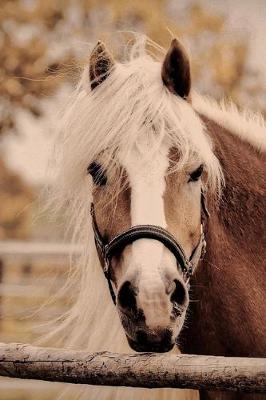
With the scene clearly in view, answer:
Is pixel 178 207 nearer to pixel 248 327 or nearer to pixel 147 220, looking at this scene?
pixel 147 220

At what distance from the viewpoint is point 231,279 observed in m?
2.57

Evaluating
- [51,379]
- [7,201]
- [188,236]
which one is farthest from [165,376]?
[7,201]

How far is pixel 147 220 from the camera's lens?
2.18m

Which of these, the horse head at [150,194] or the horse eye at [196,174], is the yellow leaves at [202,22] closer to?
the horse head at [150,194]

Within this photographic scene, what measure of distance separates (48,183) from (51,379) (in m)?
0.99

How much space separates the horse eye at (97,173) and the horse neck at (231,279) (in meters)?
0.45

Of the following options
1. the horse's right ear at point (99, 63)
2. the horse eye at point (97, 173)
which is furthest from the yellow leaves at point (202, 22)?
the horse eye at point (97, 173)

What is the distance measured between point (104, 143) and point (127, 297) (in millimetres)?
639

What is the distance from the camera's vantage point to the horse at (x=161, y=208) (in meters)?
2.12

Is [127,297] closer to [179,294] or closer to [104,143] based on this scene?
[179,294]

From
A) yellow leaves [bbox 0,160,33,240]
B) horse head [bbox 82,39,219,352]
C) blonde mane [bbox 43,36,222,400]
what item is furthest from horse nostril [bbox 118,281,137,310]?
yellow leaves [bbox 0,160,33,240]

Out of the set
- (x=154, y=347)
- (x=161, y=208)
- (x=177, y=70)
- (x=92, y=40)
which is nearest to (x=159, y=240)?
(x=161, y=208)

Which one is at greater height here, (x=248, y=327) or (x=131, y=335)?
(x=131, y=335)

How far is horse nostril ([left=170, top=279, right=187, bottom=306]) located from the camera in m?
2.08
